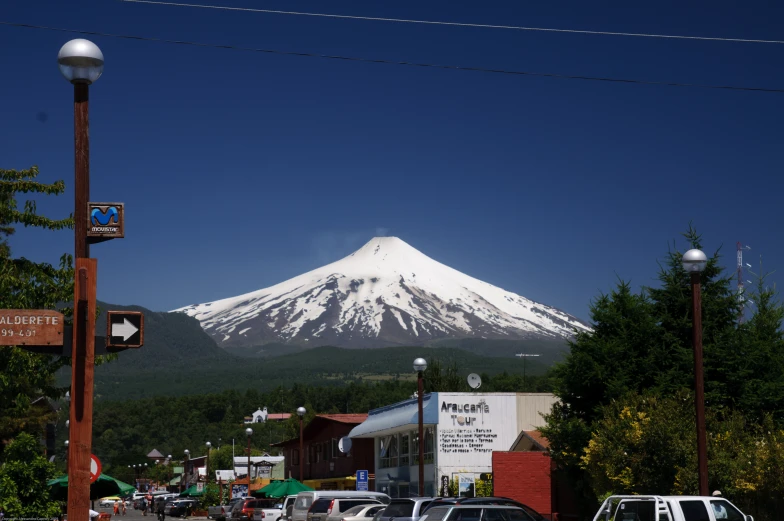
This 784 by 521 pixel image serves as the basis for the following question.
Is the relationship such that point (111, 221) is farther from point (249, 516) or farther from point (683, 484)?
point (249, 516)

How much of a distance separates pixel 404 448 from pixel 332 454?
1472 centimetres

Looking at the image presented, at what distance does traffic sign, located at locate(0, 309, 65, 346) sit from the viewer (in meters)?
11.2

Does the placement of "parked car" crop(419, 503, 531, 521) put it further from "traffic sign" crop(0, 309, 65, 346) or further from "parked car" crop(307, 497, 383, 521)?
"traffic sign" crop(0, 309, 65, 346)

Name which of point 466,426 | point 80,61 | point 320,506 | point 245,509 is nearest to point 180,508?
point 245,509

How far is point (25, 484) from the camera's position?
63.0 feet

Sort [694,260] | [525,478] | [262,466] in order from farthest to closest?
[262,466] < [525,478] < [694,260]

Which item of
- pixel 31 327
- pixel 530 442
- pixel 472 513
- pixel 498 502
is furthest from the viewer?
pixel 530 442

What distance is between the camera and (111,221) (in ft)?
37.7

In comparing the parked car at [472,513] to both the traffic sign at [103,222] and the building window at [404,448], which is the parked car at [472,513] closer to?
the traffic sign at [103,222]

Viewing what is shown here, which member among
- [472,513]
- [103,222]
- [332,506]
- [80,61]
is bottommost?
[332,506]

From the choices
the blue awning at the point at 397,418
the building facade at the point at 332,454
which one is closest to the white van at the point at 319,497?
the blue awning at the point at 397,418

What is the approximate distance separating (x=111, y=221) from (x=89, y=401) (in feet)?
6.55

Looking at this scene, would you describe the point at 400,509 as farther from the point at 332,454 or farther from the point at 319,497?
the point at 332,454

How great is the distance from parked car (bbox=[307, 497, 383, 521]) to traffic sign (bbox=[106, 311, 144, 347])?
21445mm
